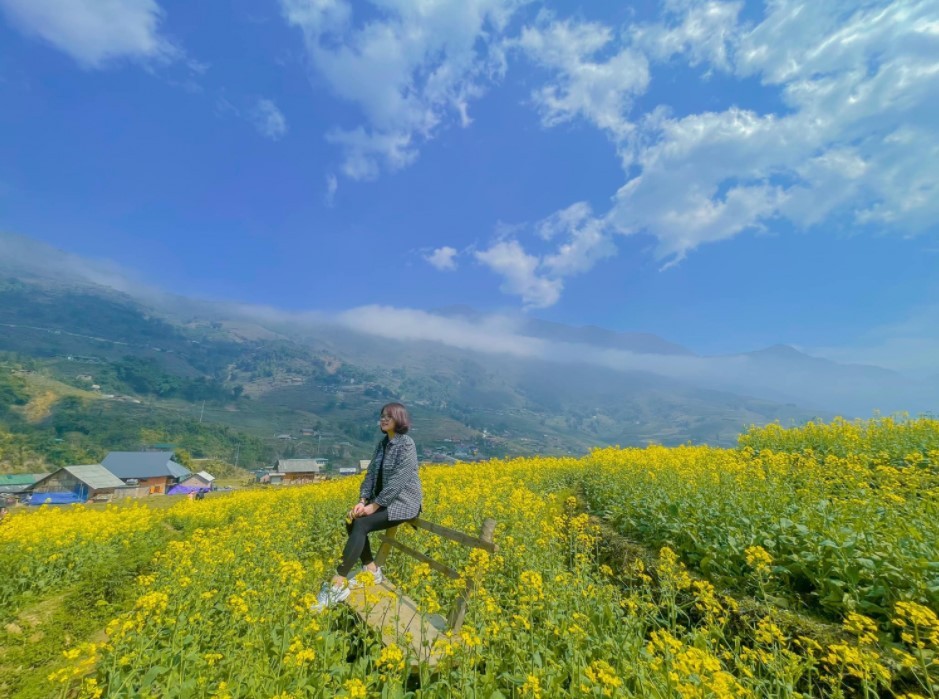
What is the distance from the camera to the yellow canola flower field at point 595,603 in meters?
3.37

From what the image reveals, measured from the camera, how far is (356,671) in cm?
375

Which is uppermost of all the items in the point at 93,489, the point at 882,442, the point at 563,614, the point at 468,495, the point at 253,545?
the point at 882,442

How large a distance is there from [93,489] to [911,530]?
75.2 meters

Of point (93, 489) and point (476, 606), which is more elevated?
point (476, 606)

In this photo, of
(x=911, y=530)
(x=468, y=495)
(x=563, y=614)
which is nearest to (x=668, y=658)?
(x=563, y=614)

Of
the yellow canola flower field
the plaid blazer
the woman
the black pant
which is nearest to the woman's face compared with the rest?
the woman

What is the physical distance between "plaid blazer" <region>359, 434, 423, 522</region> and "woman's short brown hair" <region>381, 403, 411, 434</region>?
0.36 feet

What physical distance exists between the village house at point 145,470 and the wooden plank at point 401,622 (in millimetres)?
74371

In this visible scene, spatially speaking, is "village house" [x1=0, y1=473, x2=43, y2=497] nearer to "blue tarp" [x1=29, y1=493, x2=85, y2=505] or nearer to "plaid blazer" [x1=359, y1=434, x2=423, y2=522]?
"blue tarp" [x1=29, y1=493, x2=85, y2=505]

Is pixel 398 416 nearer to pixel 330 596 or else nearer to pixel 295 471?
pixel 330 596

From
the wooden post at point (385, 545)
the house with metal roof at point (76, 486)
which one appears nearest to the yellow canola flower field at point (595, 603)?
the wooden post at point (385, 545)

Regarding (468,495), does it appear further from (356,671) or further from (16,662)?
(16,662)

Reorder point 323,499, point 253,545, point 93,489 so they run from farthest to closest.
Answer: point 93,489, point 323,499, point 253,545

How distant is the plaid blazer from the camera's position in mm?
5820
